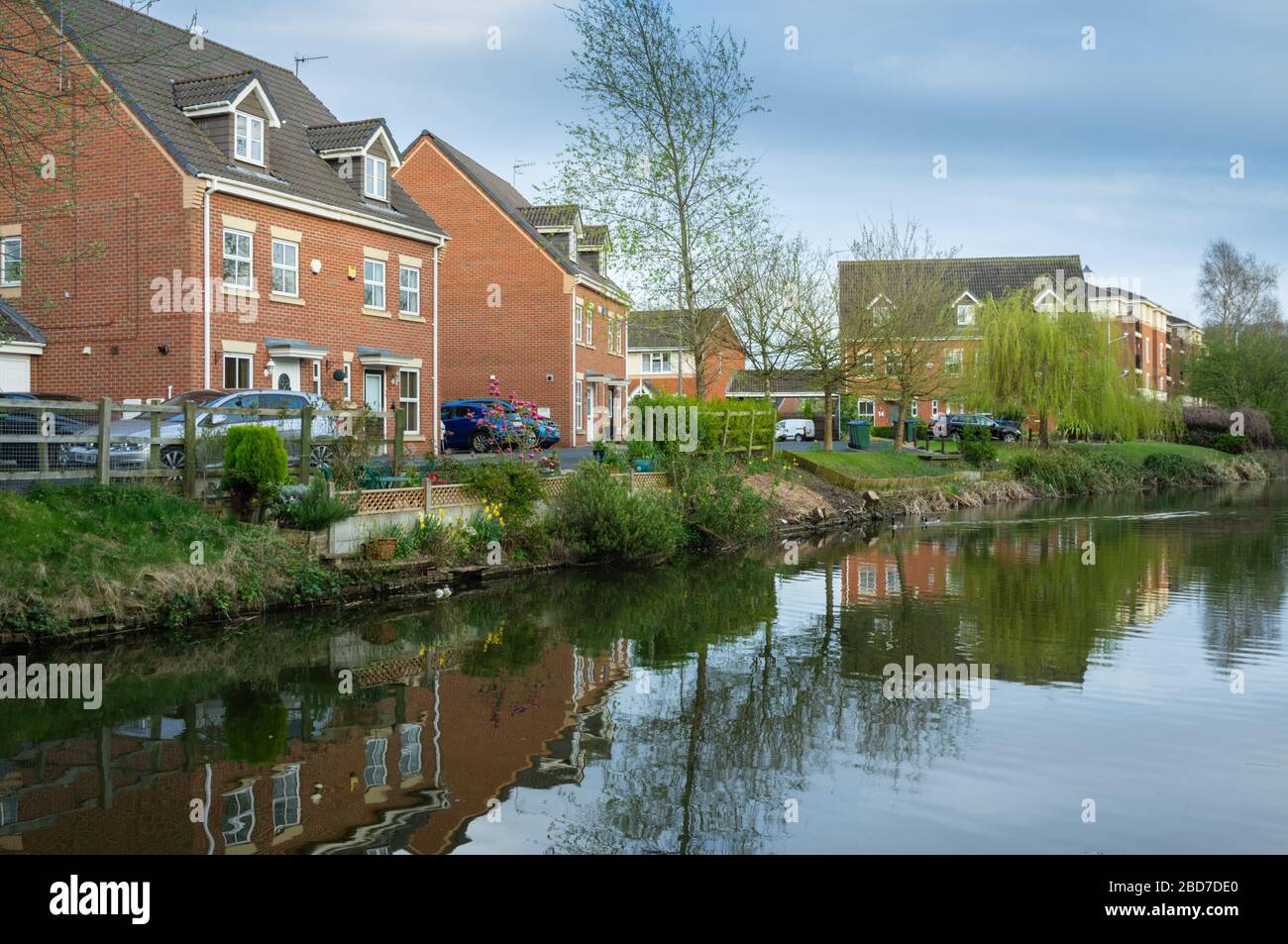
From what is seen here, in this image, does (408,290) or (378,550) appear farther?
(408,290)

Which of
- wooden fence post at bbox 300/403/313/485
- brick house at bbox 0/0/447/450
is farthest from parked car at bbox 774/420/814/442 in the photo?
wooden fence post at bbox 300/403/313/485

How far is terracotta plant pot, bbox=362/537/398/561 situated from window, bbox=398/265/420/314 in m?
15.3

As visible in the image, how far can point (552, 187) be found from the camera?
97.4ft

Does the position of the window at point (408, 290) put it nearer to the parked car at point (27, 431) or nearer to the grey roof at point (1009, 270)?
the parked car at point (27, 431)

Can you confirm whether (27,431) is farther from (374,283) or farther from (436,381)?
(436,381)

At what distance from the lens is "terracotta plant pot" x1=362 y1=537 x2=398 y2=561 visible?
16109 mm

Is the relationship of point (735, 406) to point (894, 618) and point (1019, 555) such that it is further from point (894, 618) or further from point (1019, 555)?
point (894, 618)

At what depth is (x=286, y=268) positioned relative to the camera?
1043 inches

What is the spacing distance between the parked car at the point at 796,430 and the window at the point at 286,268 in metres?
36.9

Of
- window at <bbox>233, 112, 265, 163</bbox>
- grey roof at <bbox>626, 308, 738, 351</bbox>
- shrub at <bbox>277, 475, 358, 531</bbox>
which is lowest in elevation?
shrub at <bbox>277, 475, 358, 531</bbox>

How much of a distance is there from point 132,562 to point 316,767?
6.45m

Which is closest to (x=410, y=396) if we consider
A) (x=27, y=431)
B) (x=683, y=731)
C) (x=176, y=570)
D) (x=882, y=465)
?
(x=882, y=465)

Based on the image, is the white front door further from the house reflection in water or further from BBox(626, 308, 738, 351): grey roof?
the house reflection in water
